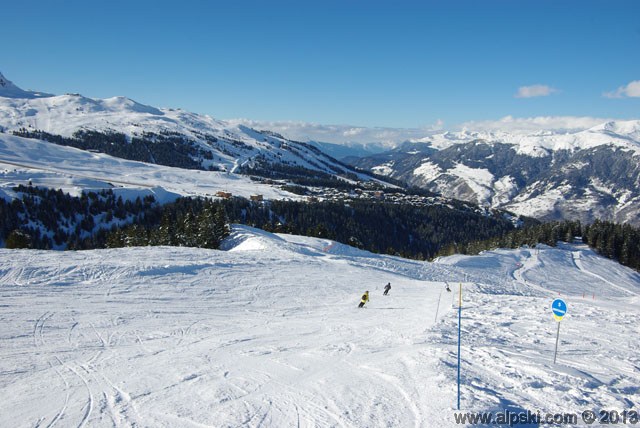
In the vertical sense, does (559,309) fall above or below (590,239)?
above

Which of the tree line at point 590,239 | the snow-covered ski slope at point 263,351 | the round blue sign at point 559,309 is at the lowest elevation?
the tree line at point 590,239

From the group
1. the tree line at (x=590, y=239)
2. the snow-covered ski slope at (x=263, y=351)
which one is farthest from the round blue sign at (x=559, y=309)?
the tree line at (x=590, y=239)

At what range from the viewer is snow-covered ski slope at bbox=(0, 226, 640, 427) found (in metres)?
9.02

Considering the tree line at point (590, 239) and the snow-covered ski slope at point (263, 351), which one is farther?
the tree line at point (590, 239)

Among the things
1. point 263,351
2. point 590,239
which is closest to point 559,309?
point 263,351

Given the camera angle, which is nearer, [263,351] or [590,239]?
[263,351]

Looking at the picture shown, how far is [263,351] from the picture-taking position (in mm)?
13453

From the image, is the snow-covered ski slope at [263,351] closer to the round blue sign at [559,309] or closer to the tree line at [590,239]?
the round blue sign at [559,309]

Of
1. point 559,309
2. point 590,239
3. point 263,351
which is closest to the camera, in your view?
point 559,309

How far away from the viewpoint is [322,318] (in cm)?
1939

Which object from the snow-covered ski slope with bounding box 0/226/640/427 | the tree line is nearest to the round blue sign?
the snow-covered ski slope with bounding box 0/226/640/427

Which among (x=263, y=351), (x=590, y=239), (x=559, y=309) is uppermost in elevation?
(x=559, y=309)

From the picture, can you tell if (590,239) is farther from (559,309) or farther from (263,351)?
(263,351)

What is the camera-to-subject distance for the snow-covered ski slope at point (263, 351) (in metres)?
9.02
